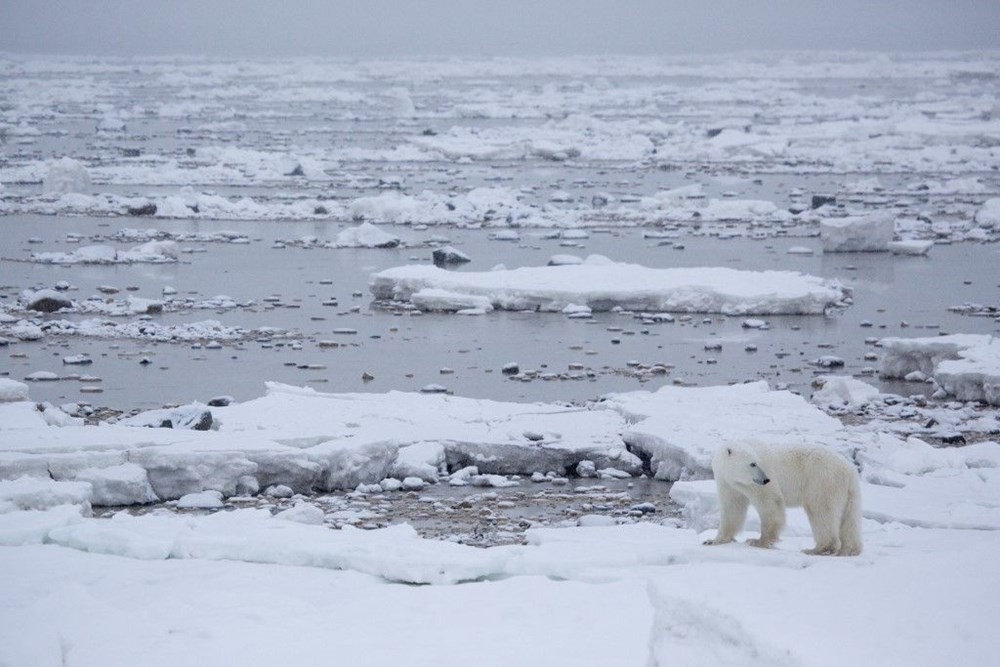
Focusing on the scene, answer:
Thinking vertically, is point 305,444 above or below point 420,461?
above

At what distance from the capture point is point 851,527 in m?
5.13

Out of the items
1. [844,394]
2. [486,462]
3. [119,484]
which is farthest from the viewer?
[844,394]

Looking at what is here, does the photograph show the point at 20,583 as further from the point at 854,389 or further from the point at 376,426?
the point at 854,389

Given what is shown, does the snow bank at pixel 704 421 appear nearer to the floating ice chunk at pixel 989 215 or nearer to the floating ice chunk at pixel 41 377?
the floating ice chunk at pixel 41 377

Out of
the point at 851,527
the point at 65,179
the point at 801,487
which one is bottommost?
the point at 851,527

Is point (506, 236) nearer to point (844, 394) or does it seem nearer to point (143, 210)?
point (143, 210)

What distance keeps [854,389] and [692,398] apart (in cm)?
136

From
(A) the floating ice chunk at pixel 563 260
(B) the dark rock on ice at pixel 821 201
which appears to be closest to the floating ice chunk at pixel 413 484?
(A) the floating ice chunk at pixel 563 260

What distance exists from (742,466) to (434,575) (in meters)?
1.29

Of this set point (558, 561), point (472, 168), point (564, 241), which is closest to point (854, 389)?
point (558, 561)

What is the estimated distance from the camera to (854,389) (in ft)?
33.7

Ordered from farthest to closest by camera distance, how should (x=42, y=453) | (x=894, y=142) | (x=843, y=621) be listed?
(x=894, y=142), (x=42, y=453), (x=843, y=621)

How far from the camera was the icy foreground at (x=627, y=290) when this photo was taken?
13.7m

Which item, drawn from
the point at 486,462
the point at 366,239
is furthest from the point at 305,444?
the point at 366,239
